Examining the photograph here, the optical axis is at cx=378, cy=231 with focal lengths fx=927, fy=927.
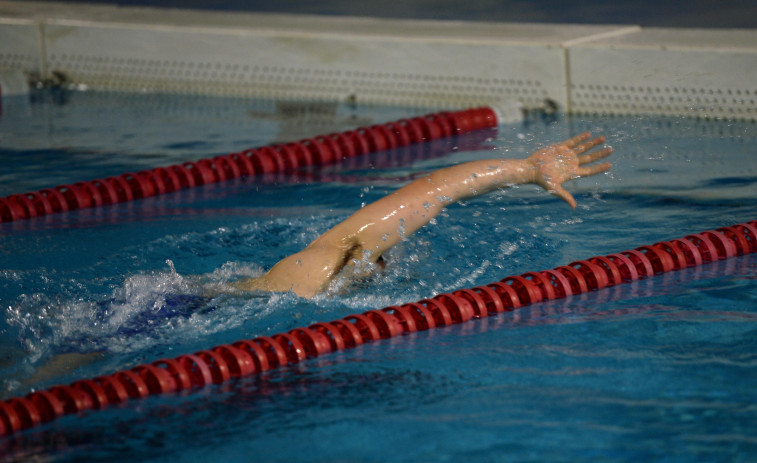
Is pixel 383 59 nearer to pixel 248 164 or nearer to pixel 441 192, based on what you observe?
pixel 248 164

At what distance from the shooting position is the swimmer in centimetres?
288

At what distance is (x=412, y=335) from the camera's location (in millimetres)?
2777

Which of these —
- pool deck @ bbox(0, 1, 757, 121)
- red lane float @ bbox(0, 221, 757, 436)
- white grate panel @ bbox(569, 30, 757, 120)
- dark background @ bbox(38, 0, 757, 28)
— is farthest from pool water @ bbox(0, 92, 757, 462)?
dark background @ bbox(38, 0, 757, 28)

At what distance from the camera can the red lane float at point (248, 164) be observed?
4.55 m

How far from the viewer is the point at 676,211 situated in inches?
159

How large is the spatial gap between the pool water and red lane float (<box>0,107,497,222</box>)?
11 centimetres

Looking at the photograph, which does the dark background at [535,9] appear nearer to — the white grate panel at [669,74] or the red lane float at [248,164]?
the white grate panel at [669,74]

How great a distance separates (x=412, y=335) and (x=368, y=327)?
14 cm

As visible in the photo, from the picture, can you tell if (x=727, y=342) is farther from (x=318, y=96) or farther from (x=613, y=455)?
(x=318, y=96)

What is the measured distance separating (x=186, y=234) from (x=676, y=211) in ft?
6.96

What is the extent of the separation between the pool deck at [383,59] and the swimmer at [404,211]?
3125 millimetres

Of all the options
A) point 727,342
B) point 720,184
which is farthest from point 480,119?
point 727,342

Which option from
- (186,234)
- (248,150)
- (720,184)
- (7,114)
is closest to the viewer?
(186,234)

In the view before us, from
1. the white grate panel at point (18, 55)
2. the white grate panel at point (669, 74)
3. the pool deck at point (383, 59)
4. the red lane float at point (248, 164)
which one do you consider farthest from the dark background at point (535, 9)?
the red lane float at point (248, 164)
